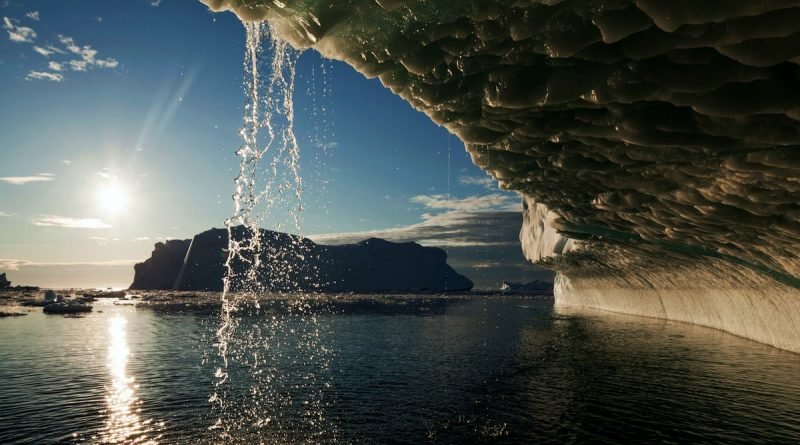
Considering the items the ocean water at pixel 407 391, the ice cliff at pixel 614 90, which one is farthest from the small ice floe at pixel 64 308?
the ice cliff at pixel 614 90

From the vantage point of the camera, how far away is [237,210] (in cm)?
1844

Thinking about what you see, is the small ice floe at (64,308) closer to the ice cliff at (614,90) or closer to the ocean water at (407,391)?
the ocean water at (407,391)

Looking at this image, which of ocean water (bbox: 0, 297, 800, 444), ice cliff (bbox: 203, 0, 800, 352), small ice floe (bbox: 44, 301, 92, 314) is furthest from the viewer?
small ice floe (bbox: 44, 301, 92, 314)

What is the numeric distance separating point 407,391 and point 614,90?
39.4ft

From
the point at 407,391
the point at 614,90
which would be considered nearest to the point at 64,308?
the point at 407,391

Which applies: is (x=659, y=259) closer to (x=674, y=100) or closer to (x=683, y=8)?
(x=674, y=100)

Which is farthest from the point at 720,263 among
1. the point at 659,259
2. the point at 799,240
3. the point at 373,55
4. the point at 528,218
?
the point at 528,218

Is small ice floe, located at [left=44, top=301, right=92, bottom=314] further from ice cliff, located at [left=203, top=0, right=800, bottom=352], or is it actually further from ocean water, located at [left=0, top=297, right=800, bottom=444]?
ice cliff, located at [left=203, top=0, right=800, bottom=352]

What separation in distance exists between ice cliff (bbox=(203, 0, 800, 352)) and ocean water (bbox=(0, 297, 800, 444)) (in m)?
5.62

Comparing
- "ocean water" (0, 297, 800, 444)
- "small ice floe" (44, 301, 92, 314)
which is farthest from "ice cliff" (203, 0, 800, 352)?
"small ice floe" (44, 301, 92, 314)

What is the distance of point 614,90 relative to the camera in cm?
875

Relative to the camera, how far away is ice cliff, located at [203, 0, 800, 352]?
6.89 meters

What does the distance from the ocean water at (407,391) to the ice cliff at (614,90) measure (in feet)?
18.4

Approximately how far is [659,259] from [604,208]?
12.3 metres
